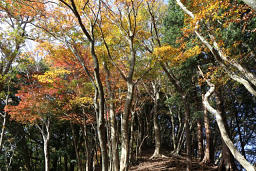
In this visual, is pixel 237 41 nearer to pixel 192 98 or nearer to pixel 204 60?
pixel 204 60

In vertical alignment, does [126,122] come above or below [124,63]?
below

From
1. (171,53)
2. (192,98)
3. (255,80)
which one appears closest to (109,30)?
(171,53)

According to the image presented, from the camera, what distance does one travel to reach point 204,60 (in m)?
8.99

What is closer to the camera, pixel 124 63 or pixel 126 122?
pixel 126 122

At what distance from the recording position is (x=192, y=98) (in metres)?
11.8

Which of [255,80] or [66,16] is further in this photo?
[66,16]

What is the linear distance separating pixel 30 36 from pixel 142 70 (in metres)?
5.33

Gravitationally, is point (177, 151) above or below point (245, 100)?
below

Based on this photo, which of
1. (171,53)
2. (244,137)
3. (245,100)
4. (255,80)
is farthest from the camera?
(244,137)

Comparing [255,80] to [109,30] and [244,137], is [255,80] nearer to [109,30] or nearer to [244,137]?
[109,30]

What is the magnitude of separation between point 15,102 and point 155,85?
11.0m

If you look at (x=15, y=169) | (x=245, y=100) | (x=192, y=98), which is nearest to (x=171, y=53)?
(x=192, y=98)

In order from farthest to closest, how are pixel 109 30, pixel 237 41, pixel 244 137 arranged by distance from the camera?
pixel 244 137 → pixel 109 30 → pixel 237 41

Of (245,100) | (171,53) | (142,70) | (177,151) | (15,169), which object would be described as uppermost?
(171,53)
